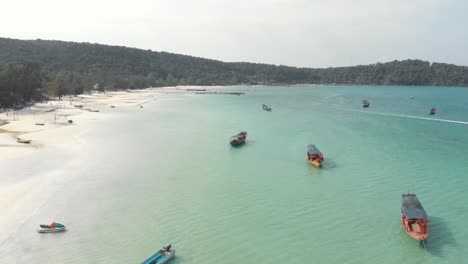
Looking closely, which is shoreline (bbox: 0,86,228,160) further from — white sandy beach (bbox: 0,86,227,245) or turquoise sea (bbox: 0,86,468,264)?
turquoise sea (bbox: 0,86,468,264)

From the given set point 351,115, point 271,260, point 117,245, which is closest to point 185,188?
point 117,245

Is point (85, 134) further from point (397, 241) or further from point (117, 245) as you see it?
point (397, 241)

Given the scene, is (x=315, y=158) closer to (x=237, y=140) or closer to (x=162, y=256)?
(x=237, y=140)

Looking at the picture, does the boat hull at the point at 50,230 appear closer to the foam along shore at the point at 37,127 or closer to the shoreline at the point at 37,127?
the shoreline at the point at 37,127

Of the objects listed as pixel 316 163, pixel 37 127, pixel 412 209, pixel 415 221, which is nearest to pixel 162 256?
pixel 415 221

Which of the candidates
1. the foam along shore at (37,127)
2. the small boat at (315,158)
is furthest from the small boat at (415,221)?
the foam along shore at (37,127)

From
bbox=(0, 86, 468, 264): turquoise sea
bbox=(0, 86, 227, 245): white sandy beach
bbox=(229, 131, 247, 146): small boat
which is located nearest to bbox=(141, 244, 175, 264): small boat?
bbox=(0, 86, 468, 264): turquoise sea
